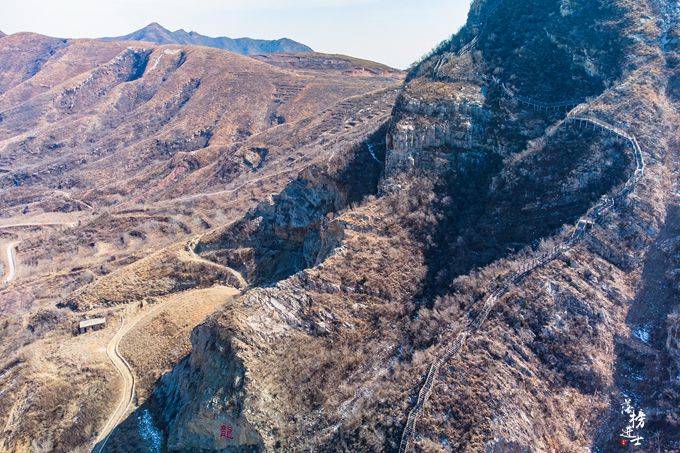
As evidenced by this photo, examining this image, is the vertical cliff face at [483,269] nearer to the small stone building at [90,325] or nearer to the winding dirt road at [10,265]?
the small stone building at [90,325]

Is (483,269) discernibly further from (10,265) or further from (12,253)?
(12,253)

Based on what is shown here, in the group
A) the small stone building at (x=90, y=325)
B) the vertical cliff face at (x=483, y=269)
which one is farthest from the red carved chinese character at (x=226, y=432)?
the small stone building at (x=90, y=325)

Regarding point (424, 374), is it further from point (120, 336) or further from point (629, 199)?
point (120, 336)

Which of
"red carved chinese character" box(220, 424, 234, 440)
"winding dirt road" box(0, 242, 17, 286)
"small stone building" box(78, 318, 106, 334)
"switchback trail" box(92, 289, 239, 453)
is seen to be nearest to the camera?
"red carved chinese character" box(220, 424, 234, 440)

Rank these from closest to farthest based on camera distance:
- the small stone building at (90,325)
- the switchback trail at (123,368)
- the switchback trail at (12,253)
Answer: the switchback trail at (123,368) → the small stone building at (90,325) → the switchback trail at (12,253)

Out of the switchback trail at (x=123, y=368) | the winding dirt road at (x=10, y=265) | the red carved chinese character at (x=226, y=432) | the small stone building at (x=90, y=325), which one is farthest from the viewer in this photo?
the winding dirt road at (x=10, y=265)

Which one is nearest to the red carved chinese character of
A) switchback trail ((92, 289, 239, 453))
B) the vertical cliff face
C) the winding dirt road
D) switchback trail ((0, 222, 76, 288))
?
the vertical cliff face

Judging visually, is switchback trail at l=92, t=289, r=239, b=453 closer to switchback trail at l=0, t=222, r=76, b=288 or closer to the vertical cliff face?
the vertical cliff face

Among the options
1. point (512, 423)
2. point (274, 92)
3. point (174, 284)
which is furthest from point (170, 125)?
point (512, 423)

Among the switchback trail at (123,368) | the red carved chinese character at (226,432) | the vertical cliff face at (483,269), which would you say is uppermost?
the vertical cliff face at (483,269)

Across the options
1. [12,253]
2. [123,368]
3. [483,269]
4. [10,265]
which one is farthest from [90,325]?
[12,253]
